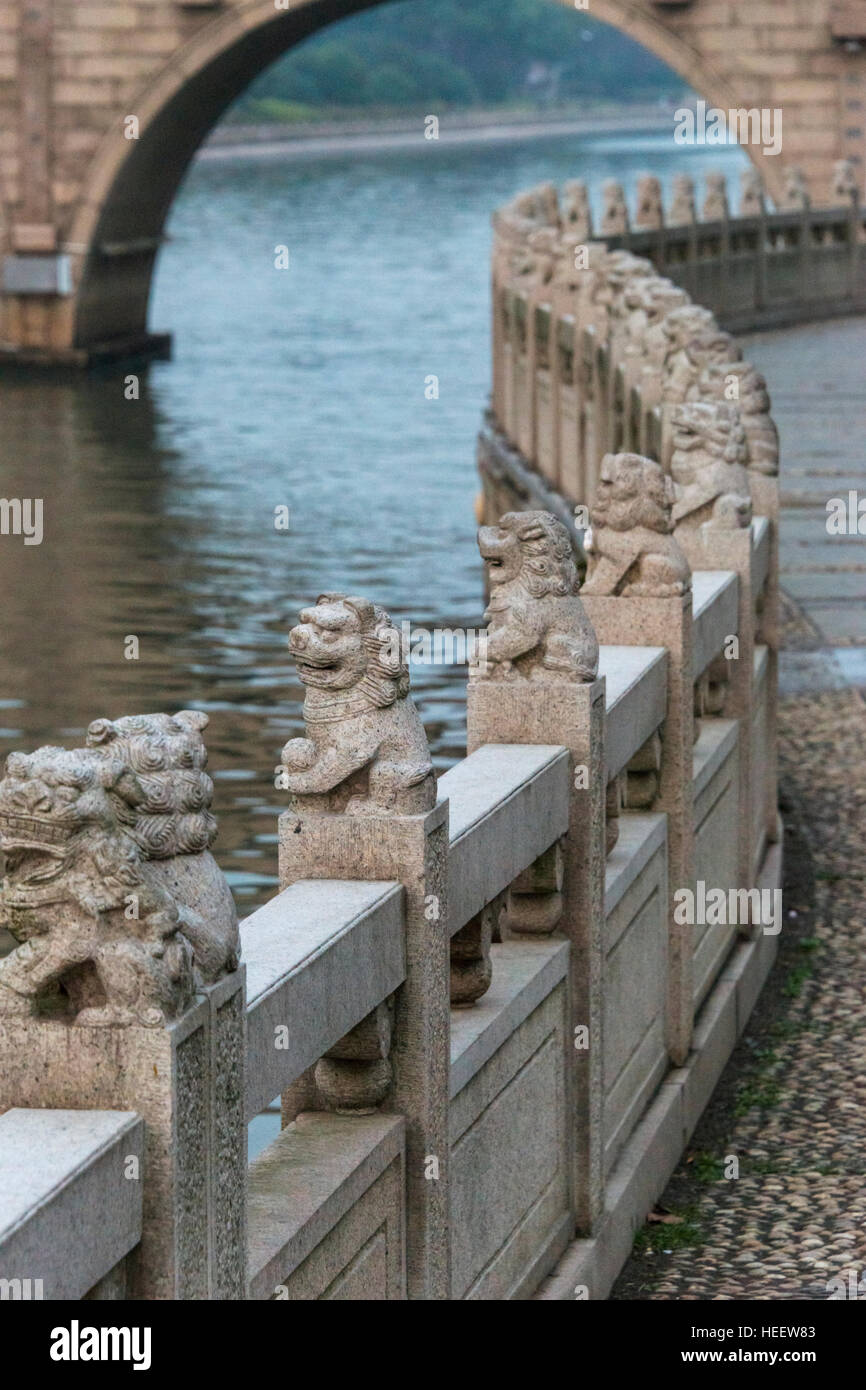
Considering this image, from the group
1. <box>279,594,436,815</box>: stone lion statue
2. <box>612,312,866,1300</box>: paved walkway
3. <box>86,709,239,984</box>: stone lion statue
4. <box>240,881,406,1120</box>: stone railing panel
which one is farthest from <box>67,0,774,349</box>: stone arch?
<box>86,709,239,984</box>: stone lion statue

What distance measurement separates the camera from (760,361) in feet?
83.5

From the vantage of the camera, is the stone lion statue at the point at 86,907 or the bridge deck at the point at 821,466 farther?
the bridge deck at the point at 821,466

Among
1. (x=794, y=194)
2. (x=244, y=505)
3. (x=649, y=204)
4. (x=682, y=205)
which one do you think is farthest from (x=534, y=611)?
(x=794, y=194)

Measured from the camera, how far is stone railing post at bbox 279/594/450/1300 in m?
4.52

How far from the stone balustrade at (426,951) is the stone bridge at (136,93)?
78.9 feet

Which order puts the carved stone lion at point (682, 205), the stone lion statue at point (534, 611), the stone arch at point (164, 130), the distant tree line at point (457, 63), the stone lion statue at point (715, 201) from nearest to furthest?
the stone lion statue at point (534, 611)
the carved stone lion at point (682, 205)
the stone lion statue at point (715, 201)
the stone arch at point (164, 130)
the distant tree line at point (457, 63)

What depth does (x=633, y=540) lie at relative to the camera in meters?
6.96

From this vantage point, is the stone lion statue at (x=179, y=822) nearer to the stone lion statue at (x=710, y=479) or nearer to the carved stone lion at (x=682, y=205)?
the stone lion statue at (x=710, y=479)

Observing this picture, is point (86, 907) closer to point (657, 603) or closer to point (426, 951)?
point (426, 951)

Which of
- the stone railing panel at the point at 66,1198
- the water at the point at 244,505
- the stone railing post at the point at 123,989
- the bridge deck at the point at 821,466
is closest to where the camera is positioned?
the stone railing panel at the point at 66,1198

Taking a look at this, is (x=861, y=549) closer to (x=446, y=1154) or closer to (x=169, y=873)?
(x=446, y=1154)

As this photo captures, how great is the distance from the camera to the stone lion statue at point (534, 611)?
5.64m

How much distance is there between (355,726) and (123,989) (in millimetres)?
1202

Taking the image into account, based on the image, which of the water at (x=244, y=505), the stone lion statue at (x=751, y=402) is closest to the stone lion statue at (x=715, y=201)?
the water at (x=244, y=505)
